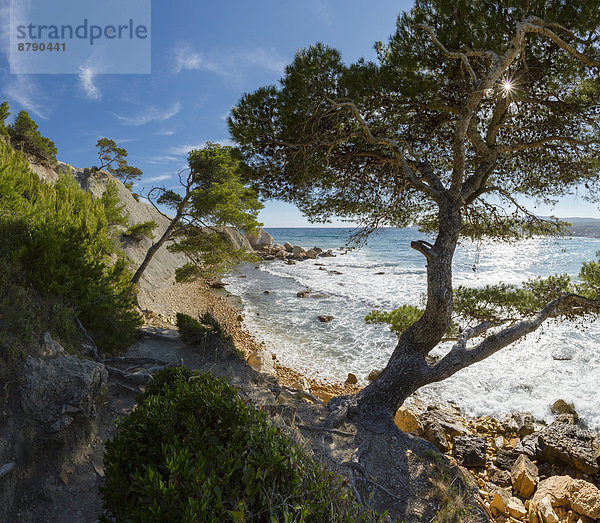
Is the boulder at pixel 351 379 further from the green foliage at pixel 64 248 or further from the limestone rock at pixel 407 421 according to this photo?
the green foliage at pixel 64 248

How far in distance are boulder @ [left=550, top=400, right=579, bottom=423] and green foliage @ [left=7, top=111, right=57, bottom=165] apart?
76.5 ft


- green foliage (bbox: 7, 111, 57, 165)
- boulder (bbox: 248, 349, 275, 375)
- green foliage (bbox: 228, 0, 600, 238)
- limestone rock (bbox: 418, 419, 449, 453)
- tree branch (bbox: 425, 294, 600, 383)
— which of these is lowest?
limestone rock (bbox: 418, 419, 449, 453)

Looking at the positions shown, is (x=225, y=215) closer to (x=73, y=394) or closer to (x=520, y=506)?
(x=73, y=394)

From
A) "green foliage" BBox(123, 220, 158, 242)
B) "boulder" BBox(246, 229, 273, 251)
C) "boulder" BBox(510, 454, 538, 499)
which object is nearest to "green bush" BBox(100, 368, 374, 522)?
"boulder" BBox(510, 454, 538, 499)

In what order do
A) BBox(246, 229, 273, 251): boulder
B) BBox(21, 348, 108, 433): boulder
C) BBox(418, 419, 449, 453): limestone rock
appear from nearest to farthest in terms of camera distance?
BBox(21, 348, 108, 433): boulder
BBox(418, 419, 449, 453): limestone rock
BBox(246, 229, 273, 251): boulder

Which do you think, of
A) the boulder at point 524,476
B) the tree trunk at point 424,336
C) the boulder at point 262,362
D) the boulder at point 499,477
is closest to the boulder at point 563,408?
the boulder at point 524,476

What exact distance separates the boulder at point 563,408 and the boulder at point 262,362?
8497mm

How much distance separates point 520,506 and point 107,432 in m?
7.00

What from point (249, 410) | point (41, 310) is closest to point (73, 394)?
point (41, 310)

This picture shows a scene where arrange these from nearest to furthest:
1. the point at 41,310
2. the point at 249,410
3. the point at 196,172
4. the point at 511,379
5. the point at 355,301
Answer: the point at 249,410 → the point at 41,310 → the point at 511,379 → the point at 196,172 → the point at 355,301

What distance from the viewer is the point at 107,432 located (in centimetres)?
448

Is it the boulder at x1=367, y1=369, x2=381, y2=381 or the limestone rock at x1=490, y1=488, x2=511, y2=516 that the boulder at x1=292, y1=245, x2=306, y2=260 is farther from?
the limestone rock at x1=490, y1=488, x2=511, y2=516

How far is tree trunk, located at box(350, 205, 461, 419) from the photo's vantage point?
6316mm

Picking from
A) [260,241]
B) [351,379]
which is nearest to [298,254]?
[260,241]
